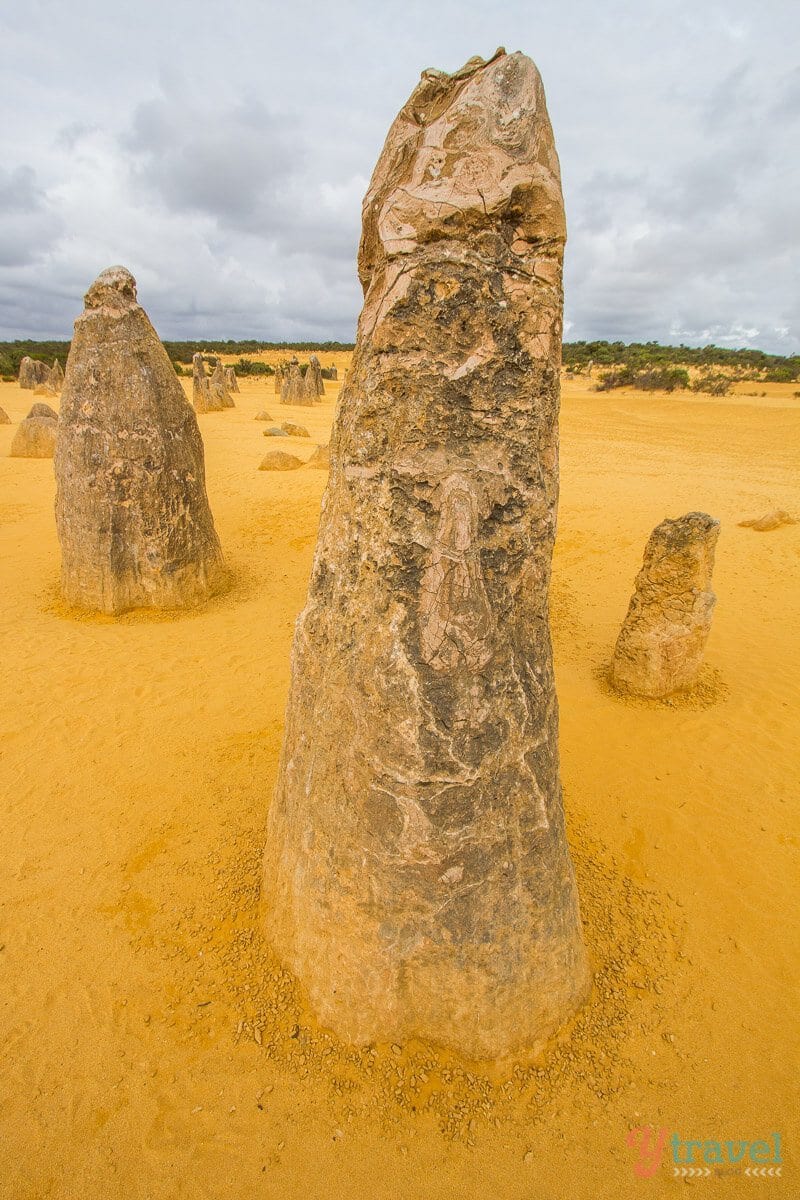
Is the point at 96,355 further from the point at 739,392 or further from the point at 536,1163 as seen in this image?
the point at 739,392

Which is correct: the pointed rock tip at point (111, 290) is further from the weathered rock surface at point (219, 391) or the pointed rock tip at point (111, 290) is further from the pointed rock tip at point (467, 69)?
the weathered rock surface at point (219, 391)

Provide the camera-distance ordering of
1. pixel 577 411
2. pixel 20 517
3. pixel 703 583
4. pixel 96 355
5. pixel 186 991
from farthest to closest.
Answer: pixel 577 411
pixel 20 517
pixel 96 355
pixel 703 583
pixel 186 991

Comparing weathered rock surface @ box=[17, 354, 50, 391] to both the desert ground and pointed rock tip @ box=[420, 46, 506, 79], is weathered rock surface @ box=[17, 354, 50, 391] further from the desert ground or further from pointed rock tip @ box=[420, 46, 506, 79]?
pointed rock tip @ box=[420, 46, 506, 79]

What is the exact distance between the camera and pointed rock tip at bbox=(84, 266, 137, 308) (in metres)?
5.29

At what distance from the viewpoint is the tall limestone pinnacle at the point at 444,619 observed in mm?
1760

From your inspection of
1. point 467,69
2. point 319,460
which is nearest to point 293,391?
point 319,460

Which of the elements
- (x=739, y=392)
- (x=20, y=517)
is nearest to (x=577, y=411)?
(x=739, y=392)

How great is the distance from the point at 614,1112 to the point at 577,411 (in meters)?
24.8

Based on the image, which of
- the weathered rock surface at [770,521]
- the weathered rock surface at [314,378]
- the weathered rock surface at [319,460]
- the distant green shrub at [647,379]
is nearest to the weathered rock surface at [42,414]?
the weathered rock surface at [319,460]

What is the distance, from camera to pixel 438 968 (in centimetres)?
211

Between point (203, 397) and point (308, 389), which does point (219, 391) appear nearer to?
point (203, 397)

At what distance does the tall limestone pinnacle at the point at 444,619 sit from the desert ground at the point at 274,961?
0.23 meters

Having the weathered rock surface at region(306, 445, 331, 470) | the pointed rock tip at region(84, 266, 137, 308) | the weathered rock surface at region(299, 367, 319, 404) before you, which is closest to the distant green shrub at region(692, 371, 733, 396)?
the weathered rock surface at region(299, 367, 319, 404)

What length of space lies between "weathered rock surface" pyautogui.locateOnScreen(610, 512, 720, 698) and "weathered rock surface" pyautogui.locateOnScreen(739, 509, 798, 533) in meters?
5.33
